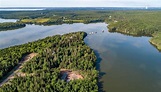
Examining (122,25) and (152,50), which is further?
(122,25)

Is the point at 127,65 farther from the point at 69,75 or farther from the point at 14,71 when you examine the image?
the point at 14,71

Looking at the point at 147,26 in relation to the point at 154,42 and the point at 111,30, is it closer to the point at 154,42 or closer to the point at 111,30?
the point at 111,30

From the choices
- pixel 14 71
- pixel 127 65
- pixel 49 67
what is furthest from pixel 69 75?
pixel 127 65

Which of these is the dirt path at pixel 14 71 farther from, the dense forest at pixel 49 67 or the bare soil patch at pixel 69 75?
the bare soil patch at pixel 69 75

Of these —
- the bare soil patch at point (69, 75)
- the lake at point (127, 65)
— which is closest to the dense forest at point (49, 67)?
the bare soil patch at point (69, 75)

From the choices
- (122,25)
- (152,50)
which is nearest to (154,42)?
(152,50)

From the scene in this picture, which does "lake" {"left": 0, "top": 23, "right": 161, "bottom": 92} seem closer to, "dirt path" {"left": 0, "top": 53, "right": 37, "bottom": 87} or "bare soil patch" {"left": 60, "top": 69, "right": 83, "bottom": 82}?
"bare soil patch" {"left": 60, "top": 69, "right": 83, "bottom": 82}

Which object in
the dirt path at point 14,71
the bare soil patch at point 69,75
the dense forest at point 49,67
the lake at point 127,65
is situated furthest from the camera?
the bare soil patch at point 69,75

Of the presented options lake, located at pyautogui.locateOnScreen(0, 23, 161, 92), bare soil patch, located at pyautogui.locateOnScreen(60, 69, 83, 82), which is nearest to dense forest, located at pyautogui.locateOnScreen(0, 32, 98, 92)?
bare soil patch, located at pyautogui.locateOnScreen(60, 69, 83, 82)
